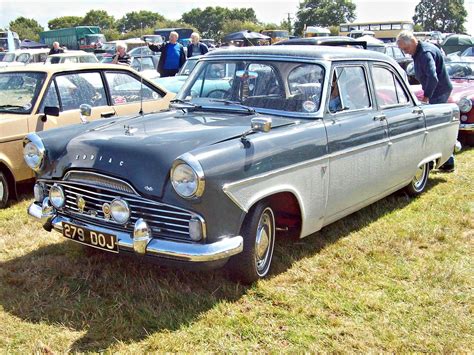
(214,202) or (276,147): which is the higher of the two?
(276,147)

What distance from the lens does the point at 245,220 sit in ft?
11.5

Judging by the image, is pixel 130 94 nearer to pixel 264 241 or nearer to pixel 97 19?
pixel 264 241

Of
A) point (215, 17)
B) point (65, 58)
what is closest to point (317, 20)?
point (215, 17)

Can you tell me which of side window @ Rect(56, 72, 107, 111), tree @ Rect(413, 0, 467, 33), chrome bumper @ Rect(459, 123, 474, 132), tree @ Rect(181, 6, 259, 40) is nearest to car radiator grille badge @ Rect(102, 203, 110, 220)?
side window @ Rect(56, 72, 107, 111)

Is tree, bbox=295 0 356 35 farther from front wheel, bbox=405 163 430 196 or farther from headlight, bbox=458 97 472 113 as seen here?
front wheel, bbox=405 163 430 196

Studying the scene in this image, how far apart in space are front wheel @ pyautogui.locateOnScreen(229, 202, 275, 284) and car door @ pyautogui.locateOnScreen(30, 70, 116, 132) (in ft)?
9.54

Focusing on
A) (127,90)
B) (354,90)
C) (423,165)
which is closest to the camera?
(354,90)

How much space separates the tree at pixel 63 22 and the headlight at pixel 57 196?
10775 centimetres

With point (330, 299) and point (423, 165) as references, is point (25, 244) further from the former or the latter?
point (423, 165)

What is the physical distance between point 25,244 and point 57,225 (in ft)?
3.27

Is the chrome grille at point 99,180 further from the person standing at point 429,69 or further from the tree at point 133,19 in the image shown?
the tree at point 133,19

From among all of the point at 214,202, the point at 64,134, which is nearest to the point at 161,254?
the point at 214,202

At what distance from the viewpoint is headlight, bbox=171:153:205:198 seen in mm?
3123

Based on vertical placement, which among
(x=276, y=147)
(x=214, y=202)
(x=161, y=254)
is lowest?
(x=161, y=254)
